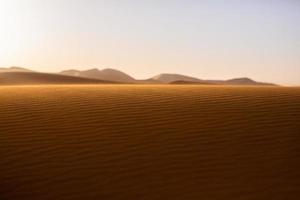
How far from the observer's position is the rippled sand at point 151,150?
4648 mm

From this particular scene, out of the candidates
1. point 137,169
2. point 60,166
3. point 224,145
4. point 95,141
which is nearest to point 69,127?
point 95,141

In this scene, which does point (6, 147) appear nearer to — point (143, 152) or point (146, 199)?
point (143, 152)

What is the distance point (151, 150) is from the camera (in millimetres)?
5582

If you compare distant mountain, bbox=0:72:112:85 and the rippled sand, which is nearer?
the rippled sand

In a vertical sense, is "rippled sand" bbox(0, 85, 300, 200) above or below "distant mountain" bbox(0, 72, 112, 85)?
below

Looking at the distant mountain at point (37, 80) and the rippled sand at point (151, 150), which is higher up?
the distant mountain at point (37, 80)

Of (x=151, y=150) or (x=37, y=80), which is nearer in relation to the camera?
(x=151, y=150)

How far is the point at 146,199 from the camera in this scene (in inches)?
175

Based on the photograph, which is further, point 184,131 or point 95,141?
point 184,131

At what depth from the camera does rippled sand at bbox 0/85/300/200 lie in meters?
4.65

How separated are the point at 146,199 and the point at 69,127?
2479 mm

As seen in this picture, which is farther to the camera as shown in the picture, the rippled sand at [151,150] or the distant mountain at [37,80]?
the distant mountain at [37,80]

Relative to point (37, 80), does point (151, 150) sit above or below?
below

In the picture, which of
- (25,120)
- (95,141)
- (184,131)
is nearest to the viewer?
(95,141)
